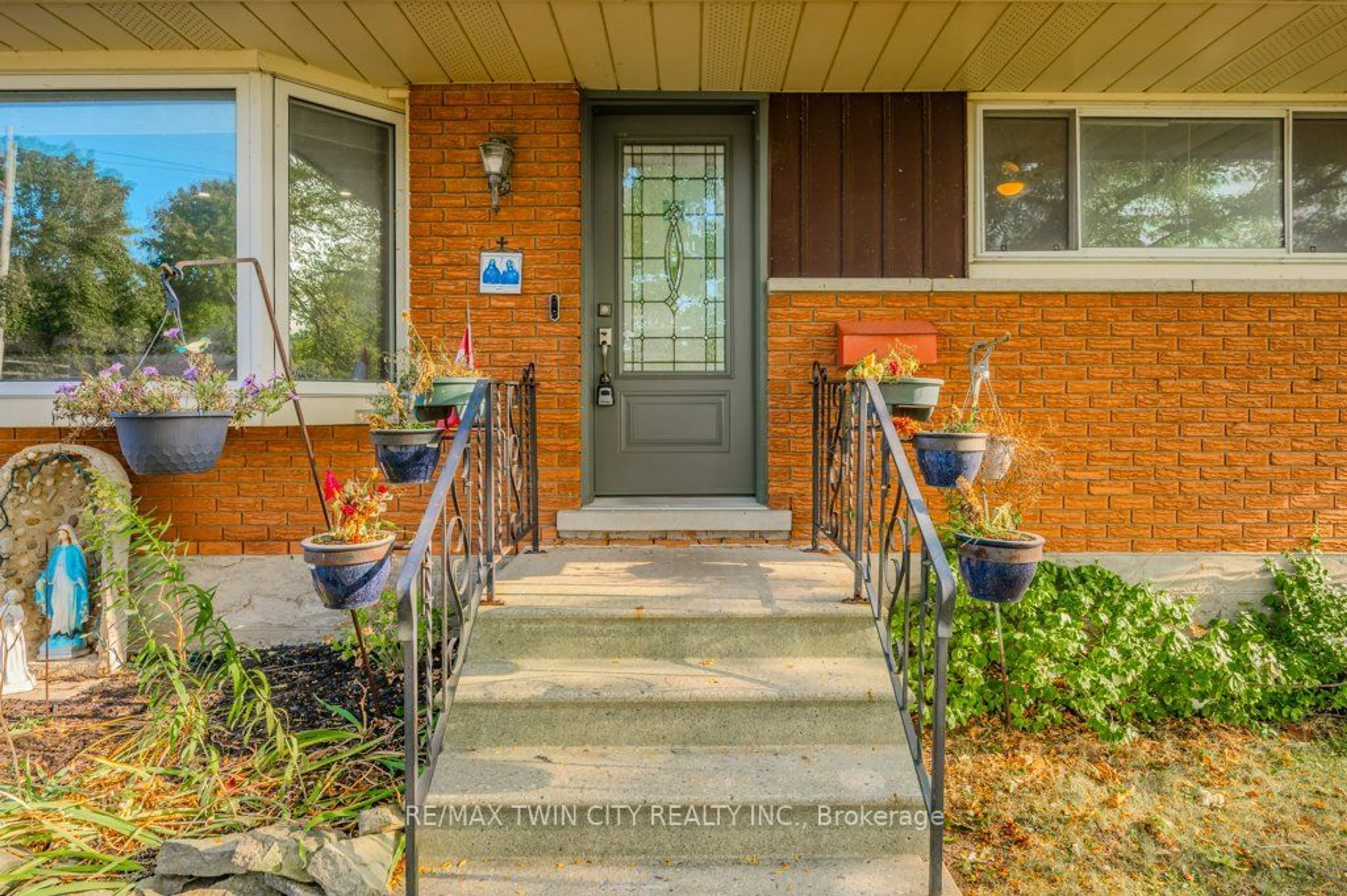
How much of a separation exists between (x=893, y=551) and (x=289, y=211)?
3668 millimetres

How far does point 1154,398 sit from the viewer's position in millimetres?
4125

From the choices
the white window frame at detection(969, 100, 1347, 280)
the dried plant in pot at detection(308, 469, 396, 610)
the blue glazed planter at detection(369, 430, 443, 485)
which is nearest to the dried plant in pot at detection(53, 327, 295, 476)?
the blue glazed planter at detection(369, 430, 443, 485)

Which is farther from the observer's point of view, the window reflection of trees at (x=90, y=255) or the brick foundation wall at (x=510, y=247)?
the brick foundation wall at (x=510, y=247)

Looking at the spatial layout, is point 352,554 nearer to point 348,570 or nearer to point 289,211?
point 348,570

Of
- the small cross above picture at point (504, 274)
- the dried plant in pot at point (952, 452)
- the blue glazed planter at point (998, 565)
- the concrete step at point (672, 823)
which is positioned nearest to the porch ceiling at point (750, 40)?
the small cross above picture at point (504, 274)

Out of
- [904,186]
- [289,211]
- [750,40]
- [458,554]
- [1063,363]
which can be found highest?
[750,40]

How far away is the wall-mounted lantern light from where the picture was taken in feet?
12.9

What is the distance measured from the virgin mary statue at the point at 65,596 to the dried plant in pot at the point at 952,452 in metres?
3.91

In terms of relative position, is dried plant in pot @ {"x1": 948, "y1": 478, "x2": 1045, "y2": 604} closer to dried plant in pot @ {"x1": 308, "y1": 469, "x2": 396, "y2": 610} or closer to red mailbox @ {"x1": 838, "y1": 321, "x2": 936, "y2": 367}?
red mailbox @ {"x1": 838, "y1": 321, "x2": 936, "y2": 367}

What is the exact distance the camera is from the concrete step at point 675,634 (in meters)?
2.86

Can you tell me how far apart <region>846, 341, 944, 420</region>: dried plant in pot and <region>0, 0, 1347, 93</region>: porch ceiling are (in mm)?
1583

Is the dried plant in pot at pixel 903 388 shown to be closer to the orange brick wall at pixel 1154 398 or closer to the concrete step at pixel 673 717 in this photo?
the orange brick wall at pixel 1154 398

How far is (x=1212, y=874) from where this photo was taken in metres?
2.49

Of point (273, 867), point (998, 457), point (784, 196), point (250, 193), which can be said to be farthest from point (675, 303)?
point (273, 867)
